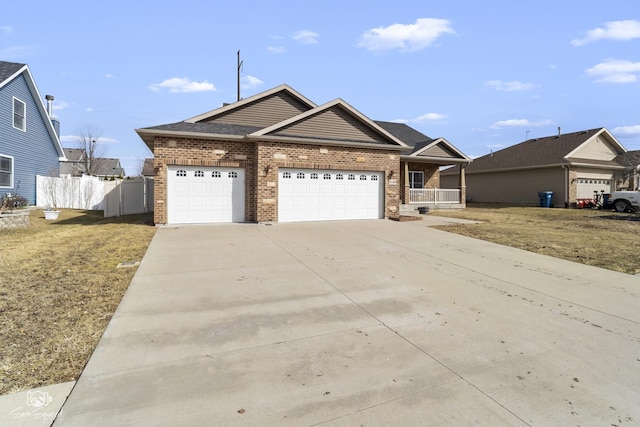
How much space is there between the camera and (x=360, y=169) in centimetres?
1488

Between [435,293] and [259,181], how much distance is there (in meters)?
9.11

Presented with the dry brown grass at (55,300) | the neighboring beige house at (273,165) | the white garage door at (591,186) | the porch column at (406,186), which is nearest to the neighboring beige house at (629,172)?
the white garage door at (591,186)

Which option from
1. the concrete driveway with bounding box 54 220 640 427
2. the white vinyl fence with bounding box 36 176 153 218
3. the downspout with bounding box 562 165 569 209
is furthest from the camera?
the downspout with bounding box 562 165 569 209

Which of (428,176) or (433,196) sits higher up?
(428,176)

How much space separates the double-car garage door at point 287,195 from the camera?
506 inches

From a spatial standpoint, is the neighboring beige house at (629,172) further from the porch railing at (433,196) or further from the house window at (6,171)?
the house window at (6,171)

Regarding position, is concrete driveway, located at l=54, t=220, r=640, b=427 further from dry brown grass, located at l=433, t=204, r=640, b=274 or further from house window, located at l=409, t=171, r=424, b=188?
house window, located at l=409, t=171, r=424, b=188

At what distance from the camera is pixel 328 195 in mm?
14430

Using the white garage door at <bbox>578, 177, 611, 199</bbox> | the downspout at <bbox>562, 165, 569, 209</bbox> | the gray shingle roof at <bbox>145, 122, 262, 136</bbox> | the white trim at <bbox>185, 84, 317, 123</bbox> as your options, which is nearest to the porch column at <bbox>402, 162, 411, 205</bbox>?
the white trim at <bbox>185, 84, 317, 123</bbox>

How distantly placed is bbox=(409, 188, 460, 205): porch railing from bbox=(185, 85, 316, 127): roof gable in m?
9.04

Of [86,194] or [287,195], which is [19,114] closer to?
[86,194]

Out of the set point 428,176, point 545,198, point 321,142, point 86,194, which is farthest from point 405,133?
point 86,194

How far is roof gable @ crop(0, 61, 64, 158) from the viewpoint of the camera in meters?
16.8

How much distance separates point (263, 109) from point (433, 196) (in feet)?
40.6
